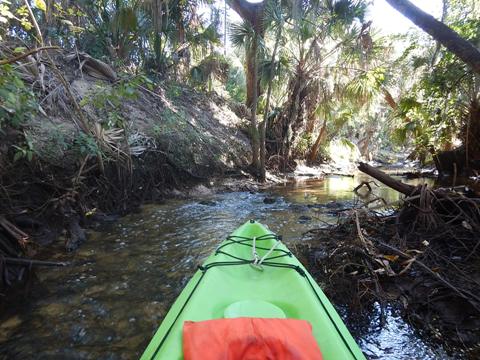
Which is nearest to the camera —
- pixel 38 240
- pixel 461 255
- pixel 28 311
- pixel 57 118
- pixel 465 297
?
pixel 465 297

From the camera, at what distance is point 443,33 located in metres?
4.37

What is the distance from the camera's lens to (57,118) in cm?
654

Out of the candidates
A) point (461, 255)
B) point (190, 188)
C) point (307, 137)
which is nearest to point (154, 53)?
point (190, 188)

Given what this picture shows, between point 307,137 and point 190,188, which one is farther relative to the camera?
point 307,137

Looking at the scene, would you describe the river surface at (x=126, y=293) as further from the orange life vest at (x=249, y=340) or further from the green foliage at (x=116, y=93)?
the green foliage at (x=116, y=93)

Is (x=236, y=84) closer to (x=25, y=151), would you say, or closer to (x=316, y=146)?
(x=316, y=146)

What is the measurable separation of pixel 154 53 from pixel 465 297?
454 inches

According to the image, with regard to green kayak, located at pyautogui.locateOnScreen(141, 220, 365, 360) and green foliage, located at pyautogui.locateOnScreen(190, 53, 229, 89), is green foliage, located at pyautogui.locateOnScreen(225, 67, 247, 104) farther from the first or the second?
green kayak, located at pyautogui.locateOnScreen(141, 220, 365, 360)

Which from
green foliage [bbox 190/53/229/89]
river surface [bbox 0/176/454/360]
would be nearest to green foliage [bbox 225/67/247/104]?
green foliage [bbox 190/53/229/89]

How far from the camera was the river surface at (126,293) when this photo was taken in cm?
263

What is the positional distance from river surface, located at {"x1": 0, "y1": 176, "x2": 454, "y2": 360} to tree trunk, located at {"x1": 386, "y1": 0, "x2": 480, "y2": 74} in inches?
142

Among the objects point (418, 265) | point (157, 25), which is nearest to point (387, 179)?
point (418, 265)

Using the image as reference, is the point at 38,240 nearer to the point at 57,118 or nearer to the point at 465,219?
the point at 57,118

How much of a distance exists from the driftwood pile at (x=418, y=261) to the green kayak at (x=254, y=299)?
825 millimetres
